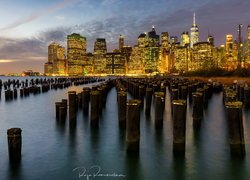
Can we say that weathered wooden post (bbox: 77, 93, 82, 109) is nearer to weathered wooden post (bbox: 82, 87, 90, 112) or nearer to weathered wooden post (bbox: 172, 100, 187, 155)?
weathered wooden post (bbox: 82, 87, 90, 112)

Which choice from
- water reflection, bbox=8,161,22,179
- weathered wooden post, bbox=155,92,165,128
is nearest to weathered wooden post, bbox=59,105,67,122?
weathered wooden post, bbox=155,92,165,128

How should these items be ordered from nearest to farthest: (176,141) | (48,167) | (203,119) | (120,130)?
(48,167)
(176,141)
(120,130)
(203,119)

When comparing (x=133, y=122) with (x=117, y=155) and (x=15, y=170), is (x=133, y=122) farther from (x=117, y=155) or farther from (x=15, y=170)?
(x=15, y=170)

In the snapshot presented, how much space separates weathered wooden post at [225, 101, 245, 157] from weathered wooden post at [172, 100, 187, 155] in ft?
5.90

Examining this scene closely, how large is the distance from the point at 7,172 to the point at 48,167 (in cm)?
152

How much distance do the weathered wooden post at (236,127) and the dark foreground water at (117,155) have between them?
45cm

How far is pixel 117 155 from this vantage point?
45.1ft

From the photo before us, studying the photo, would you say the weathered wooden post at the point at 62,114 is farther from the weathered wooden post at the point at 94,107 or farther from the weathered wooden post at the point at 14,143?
the weathered wooden post at the point at 14,143

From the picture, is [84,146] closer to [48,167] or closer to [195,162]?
[48,167]

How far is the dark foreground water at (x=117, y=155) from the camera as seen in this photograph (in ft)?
38.5

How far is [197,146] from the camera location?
15.4 meters

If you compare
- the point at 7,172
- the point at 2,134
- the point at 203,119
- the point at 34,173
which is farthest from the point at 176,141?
the point at 2,134

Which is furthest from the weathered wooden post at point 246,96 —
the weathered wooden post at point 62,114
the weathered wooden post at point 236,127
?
the weathered wooden post at point 236,127

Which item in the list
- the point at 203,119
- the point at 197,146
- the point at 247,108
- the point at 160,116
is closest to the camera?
the point at 197,146
